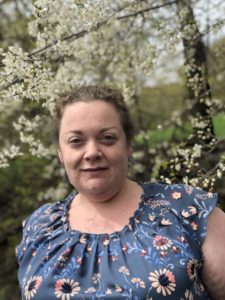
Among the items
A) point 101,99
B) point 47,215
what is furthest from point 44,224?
point 101,99

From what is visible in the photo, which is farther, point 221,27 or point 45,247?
point 221,27

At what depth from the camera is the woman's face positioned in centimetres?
211

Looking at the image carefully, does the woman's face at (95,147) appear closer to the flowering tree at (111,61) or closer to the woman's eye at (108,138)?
the woman's eye at (108,138)

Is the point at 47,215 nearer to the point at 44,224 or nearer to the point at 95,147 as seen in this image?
the point at 44,224

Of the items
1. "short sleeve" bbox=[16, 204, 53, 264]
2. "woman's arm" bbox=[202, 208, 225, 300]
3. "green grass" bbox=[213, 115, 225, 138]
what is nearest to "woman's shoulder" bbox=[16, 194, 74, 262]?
"short sleeve" bbox=[16, 204, 53, 264]

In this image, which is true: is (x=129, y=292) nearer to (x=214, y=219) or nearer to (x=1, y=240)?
(x=214, y=219)

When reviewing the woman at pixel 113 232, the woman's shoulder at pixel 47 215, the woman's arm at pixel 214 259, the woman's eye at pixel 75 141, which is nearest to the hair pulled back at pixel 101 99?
the woman at pixel 113 232

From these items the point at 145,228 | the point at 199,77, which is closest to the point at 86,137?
the point at 145,228

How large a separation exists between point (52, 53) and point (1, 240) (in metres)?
3.92

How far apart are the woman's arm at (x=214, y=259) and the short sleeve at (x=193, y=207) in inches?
1.3

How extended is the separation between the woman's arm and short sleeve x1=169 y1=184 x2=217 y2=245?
0.03 meters

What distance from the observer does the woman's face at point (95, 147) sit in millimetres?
2111

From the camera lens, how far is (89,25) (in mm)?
3498

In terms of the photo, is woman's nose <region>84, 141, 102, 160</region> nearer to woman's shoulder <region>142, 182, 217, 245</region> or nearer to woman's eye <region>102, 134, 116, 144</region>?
woman's eye <region>102, 134, 116, 144</region>
